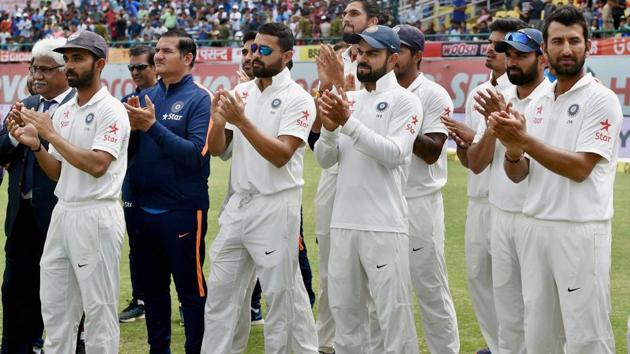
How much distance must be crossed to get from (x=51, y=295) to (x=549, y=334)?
3226mm

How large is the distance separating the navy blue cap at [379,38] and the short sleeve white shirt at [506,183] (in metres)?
0.82

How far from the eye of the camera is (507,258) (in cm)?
598

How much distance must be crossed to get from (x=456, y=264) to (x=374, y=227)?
16.3 feet

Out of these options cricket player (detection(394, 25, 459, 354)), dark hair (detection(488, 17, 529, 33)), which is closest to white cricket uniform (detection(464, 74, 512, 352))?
cricket player (detection(394, 25, 459, 354))

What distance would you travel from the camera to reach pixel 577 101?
5.51 metres

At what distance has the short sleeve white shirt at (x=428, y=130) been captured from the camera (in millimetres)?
7105

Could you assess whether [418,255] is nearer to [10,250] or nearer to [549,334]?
[549,334]

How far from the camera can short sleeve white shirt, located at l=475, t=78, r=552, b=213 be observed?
20.0 feet

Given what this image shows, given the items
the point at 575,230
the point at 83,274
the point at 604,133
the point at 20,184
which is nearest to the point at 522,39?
the point at 604,133

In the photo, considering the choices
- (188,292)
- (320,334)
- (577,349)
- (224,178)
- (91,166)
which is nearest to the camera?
(577,349)

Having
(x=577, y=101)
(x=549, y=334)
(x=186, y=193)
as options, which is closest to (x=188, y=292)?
(x=186, y=193)

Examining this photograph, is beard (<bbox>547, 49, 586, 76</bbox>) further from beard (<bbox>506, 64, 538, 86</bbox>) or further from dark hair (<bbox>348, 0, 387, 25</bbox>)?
dark hair (<bbox>348, 0, 387, 25</bbox>)

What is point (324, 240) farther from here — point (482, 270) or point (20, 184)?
point (20, 184)

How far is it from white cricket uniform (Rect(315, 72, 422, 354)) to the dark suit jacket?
207cm
